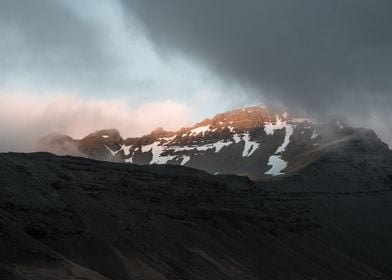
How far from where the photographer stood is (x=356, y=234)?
18375 cm

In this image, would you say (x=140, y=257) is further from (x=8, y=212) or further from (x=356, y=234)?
(x=356, y=234)

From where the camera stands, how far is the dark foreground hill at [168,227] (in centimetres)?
9531

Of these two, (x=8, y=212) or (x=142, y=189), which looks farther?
(x=142, y=189)

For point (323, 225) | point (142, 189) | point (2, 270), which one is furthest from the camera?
point (323, 225)

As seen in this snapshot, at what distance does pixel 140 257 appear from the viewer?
10506 centimetres

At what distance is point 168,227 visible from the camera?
421 ft

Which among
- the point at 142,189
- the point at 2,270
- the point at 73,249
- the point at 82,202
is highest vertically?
the point at 142,189

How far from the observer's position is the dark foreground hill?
95312 mm

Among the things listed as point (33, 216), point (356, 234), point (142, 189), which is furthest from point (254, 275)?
point (356, 234)

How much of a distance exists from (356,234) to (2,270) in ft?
425

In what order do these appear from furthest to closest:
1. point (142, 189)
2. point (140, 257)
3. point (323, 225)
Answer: point (323, 225) → point (142, 189) → point (140, 257)

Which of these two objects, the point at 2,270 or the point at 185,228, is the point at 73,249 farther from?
the point at 185,228

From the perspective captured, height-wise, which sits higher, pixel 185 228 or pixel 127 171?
pixel 127 171

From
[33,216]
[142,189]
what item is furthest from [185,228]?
[33,216]
